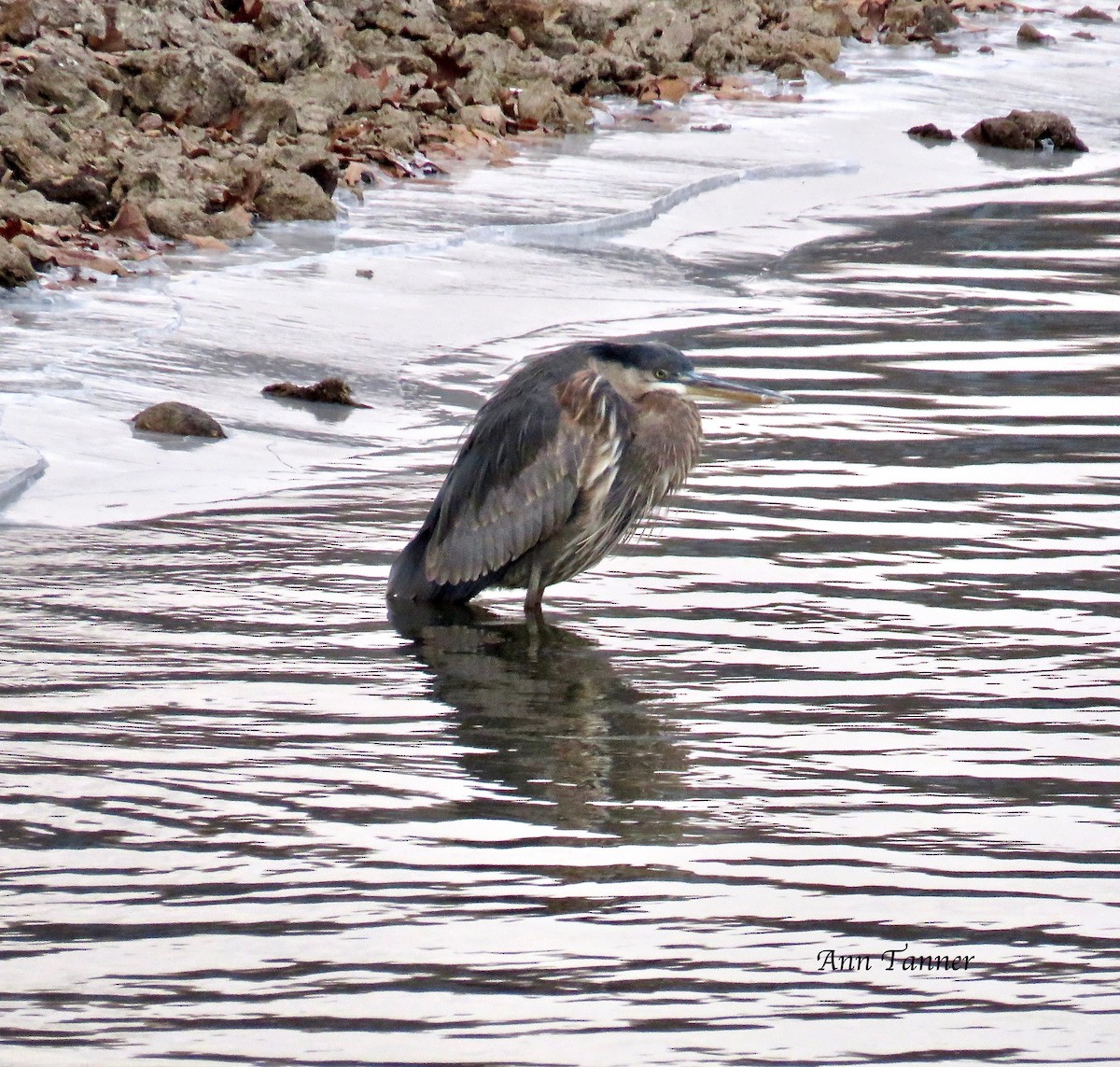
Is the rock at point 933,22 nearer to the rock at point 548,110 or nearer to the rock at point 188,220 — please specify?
the rock at point 548,110

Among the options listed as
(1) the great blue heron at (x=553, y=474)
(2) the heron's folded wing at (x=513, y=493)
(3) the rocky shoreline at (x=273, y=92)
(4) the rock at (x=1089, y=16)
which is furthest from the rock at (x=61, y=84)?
(4) the rock at (x=1089, y=16)

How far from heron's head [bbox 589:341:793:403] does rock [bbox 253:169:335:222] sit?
201 inches

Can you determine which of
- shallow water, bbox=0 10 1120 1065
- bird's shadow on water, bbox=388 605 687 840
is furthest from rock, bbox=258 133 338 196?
bird's shadow on water, bbox=388 605 687 840

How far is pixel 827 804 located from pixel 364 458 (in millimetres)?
3549

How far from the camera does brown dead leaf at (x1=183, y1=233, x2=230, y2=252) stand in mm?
10797

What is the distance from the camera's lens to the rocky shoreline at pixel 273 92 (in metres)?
10.9

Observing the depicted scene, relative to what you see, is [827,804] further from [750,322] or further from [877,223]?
[877,223]

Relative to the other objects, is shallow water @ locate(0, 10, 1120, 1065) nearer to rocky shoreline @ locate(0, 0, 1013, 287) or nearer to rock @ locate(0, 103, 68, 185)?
rocky shoreline @ locate(0, 0, 1013, 287)

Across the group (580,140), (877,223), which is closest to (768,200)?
(877,223)

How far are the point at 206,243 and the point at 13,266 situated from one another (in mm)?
1557

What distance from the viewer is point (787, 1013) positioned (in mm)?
3674

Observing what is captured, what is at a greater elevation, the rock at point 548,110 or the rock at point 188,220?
the rock at point 548,110
